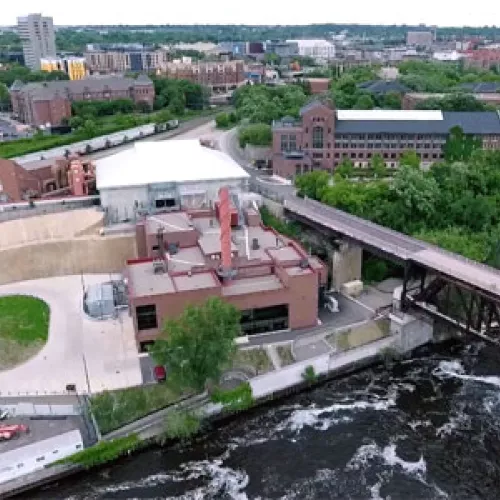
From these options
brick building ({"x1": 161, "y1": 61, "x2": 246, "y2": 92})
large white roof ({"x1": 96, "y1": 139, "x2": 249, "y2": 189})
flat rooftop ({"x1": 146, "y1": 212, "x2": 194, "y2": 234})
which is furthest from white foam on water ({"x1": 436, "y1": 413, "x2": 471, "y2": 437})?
brick building ({"x1": 161, "y1": 61, "x2": 246, "y2": 92})

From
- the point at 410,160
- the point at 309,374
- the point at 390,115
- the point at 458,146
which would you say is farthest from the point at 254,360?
the point at 390,115

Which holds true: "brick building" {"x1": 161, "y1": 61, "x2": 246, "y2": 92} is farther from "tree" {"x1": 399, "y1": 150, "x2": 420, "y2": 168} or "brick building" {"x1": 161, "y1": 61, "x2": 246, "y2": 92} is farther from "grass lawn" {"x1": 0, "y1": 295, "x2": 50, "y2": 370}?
"grass lawn" {"x1": 0, "y1": 295, "x2": 50, "y2": 370}

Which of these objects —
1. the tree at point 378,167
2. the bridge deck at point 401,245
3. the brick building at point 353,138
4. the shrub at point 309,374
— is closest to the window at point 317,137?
the brick building at point 353,138

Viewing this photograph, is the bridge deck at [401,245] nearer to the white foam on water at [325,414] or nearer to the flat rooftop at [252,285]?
the flat rooftop at [252,285]

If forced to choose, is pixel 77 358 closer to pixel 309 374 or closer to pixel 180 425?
pixel 180 425

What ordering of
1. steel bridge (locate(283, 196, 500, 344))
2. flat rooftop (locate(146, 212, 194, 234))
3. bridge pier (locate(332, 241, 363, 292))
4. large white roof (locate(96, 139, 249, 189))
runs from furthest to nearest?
1. large white roof (locate(96, 139, 249, 189))
2. bridge pier (locate(332, 241, 363, 292))
3. flat rooftop (locate(146, 212, 194, 234))
4. steel bridge (locate(283, 196, 500, 344))

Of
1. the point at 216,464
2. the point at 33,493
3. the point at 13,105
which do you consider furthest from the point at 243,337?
the point at 13,105
